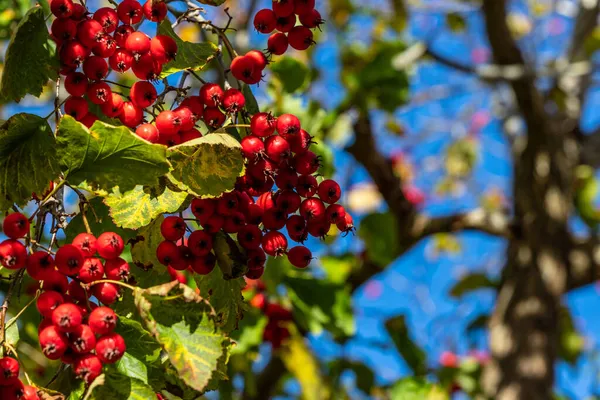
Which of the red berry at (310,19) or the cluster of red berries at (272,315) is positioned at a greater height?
the red berry at (310,19)

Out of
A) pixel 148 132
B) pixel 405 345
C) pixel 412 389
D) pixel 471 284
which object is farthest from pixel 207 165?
pixel 471 284

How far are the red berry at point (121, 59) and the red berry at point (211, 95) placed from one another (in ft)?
0.35

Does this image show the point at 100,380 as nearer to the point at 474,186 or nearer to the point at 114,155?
the point at 114,155

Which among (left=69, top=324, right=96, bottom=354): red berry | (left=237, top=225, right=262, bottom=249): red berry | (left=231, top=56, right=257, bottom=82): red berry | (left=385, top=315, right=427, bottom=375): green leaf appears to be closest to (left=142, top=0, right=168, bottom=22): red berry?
(left=231, top=56, right=257, bottom=82): red berry

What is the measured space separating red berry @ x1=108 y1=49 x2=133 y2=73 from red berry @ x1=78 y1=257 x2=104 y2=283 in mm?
271

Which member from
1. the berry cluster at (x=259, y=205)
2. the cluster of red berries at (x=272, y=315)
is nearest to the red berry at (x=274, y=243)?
the berry cluster at (x=259, y=205)

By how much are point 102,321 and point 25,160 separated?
0.82ft

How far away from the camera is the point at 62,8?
0.91 metres

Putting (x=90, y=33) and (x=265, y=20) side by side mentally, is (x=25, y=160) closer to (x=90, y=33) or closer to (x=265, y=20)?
(x=90, y=33)

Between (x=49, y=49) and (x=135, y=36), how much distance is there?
0.13 metres

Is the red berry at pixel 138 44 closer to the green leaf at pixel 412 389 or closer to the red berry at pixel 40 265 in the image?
the red berry at pixel 40 265

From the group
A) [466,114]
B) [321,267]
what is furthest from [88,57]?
[466,114]

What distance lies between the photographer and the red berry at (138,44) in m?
0.91

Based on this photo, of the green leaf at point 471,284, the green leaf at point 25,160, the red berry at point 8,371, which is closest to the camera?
the red berry at point 8,371
